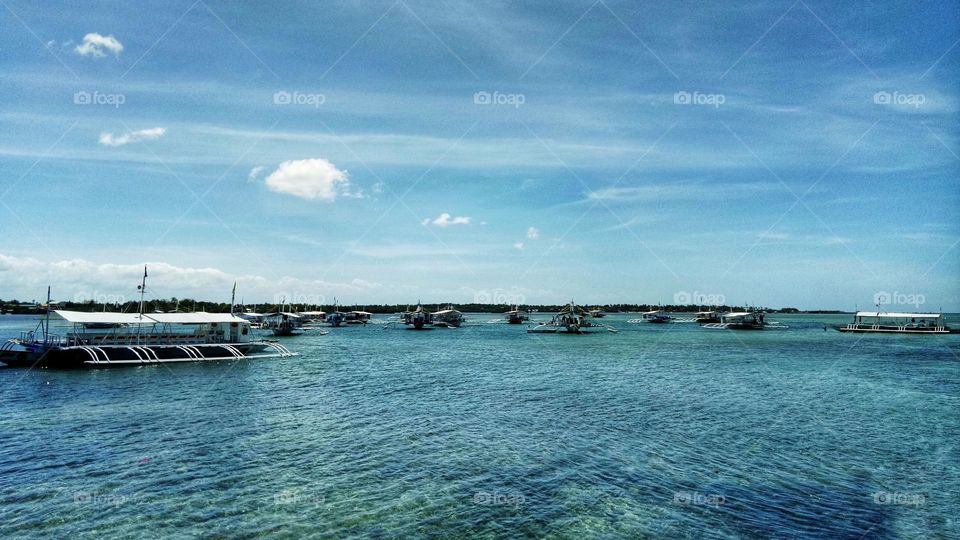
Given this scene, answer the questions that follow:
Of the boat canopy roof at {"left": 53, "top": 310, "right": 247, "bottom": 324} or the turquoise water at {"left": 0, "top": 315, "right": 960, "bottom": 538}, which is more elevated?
the boat canopy roof at {"left": 53, "top": 310, "right": 247, "bottom": 324}

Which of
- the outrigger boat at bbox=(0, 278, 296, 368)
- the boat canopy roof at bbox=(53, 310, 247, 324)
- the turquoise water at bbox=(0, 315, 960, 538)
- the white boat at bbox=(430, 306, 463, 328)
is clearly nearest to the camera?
the turquoise water at bbox=(0, 315, 960, 538)

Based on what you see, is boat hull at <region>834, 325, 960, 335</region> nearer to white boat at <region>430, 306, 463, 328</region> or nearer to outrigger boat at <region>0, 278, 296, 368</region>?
white boat at <region>430, 306, 463, 328</region>

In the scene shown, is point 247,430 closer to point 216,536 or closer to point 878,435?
point 216,536

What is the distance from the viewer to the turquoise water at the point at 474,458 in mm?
16500

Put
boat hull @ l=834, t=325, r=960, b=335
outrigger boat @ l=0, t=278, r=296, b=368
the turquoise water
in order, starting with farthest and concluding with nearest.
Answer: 1. boat hull @ l=834, t=325, r=960, b=335
2. outrigger boat @ l=0, t=278, r=296, b=368
3. the turquoise water

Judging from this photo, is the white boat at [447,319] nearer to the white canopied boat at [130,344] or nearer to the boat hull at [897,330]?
the white canopied boat at [130,344]

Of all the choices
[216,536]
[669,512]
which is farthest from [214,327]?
[669,512]

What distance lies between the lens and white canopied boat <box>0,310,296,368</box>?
172 feet

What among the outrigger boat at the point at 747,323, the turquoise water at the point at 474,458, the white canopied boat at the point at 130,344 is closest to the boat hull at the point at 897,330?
the outrigger boat at the point at 747,323

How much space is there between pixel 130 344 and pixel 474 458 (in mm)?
52806

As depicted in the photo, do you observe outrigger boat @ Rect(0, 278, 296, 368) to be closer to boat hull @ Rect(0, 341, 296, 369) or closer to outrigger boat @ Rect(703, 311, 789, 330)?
boat hull @ Rect(0, 341, 296, 369)

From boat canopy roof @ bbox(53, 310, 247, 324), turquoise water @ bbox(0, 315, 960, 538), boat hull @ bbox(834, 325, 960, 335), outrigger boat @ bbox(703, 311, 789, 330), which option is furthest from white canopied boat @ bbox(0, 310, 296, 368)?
boat hull @ bbox(834, 325, 960, 335)

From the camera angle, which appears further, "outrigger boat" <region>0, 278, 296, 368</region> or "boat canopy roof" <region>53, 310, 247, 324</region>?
"boat canopy roof" <region>53, 310, 247, 324</region>

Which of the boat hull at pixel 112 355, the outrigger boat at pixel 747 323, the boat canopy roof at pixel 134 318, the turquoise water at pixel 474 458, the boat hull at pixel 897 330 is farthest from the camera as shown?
the outrigger boat at pixel 747 323
